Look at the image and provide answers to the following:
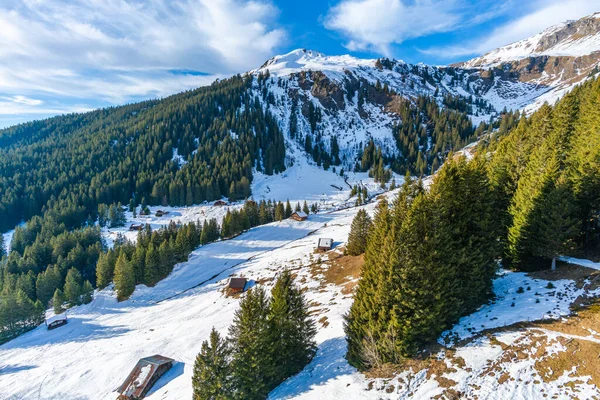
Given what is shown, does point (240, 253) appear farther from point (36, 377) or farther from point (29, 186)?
point (29, 186)

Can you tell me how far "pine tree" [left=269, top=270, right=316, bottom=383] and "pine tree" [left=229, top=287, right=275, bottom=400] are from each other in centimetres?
84

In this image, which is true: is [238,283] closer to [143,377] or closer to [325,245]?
[325,245]

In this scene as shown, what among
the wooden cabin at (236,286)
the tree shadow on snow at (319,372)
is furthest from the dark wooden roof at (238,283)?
the tree shadow on snow at (319,372)

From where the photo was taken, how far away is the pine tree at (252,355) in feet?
81.9

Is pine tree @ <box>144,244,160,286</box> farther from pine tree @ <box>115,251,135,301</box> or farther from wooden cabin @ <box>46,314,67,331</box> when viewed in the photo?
wooden cabin @ <box>46,314,67,331</box>

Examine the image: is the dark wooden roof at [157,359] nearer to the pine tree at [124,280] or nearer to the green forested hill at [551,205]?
the pine tree at [124,280]

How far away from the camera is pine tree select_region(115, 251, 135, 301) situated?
72.4 meters

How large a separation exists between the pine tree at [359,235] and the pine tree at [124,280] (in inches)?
2170

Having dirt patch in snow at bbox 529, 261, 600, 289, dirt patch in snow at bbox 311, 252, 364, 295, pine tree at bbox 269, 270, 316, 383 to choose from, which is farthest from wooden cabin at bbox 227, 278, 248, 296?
dirt patch in snow at bbox 529, 261, 600, 289

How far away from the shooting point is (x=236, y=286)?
197ft

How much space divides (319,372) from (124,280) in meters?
Result: 64.7

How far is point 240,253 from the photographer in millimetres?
89688

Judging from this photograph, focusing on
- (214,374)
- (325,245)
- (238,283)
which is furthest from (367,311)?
(325,245)

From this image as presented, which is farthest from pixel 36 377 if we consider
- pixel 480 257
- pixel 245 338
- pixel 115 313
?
pixel 480 257
